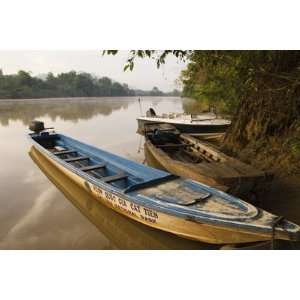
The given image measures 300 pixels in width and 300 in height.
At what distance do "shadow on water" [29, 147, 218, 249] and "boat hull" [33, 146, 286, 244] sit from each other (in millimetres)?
223

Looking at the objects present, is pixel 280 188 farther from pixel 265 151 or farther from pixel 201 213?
pixel 201 213

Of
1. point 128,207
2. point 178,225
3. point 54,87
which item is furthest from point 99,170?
point 54,87

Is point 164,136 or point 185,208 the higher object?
point 164,136

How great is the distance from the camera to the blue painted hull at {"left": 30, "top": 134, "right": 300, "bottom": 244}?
371 centimetres

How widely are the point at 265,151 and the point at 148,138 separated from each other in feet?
12.1

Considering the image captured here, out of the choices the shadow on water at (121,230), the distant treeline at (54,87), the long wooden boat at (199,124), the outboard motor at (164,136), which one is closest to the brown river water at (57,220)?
the shadow on water at (121,230)

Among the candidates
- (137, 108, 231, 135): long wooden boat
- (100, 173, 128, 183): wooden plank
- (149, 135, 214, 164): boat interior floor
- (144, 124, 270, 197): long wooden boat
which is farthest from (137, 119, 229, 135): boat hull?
(100, 173, 128, 183): wooden plank

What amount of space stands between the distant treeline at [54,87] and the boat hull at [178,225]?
192ft

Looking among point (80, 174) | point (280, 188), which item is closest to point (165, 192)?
point (80, 174)

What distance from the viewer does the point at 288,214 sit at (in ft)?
16.7

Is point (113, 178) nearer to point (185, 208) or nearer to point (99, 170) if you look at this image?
point (99, 170)

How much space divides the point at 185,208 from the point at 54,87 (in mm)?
72354

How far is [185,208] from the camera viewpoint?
166 inches
